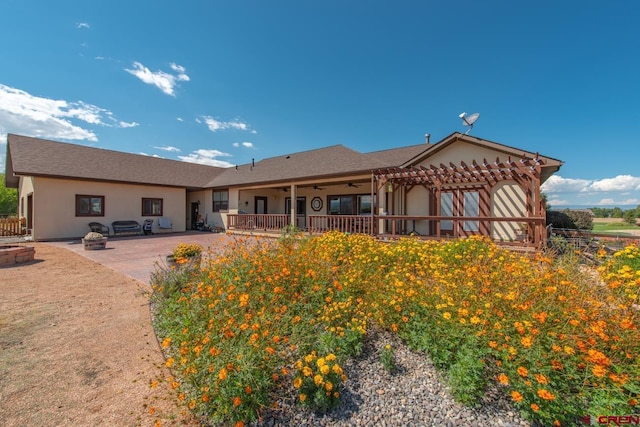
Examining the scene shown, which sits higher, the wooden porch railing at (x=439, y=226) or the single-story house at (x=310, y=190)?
the single-story house at (x=310, y=190)

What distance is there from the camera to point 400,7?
8.98 m

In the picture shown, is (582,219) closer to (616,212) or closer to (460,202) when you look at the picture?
(460,202)

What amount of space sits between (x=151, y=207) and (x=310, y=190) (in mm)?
10741

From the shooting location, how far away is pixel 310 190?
16.0m

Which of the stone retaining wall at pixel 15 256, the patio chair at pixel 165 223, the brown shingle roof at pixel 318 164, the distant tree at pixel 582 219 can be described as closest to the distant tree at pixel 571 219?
the distant tree at pixel 582 219

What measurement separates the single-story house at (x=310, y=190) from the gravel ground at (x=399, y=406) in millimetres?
6740

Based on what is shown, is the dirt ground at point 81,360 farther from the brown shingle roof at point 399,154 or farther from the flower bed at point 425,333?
the brown shingle roof at point 399,154

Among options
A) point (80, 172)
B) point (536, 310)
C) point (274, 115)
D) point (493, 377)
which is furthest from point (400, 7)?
point (80, 172)

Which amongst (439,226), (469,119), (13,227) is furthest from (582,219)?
(13,227)

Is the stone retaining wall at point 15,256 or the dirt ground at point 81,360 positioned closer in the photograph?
the dirt ground at point 81,360

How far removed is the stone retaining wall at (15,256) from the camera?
24.4 ft

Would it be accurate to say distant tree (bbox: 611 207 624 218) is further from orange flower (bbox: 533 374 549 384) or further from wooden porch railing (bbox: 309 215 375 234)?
orange flower (bbox: 533 374 549 384)

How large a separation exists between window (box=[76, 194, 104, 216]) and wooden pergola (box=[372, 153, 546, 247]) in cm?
1569

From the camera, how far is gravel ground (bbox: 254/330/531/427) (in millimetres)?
1906
